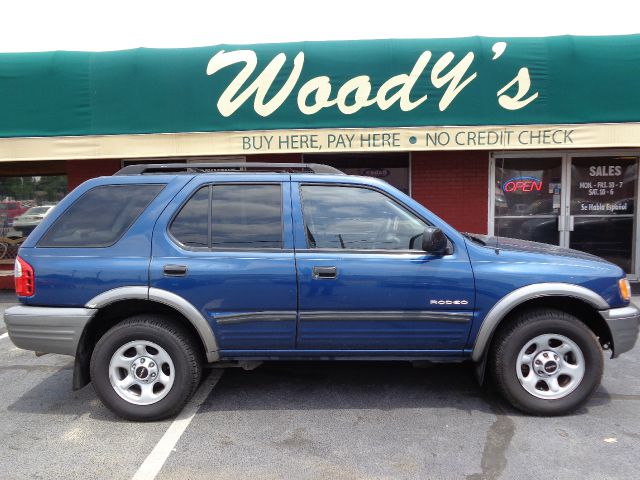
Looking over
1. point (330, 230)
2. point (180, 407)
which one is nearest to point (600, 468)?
point (330, 230)

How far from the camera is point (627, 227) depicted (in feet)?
26.0

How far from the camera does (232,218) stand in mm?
3564

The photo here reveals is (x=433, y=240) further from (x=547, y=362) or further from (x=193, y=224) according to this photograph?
(x=193, y=224)

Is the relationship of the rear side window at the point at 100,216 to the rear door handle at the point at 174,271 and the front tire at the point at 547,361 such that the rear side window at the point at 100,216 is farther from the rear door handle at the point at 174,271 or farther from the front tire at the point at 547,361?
the front tire at the point at 547,361

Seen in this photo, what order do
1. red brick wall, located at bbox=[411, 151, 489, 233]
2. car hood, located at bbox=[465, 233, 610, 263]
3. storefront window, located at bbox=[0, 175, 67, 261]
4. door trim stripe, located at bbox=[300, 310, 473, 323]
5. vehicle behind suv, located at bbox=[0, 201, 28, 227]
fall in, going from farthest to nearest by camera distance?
vehicle behind suv, located at bbox=[0, 201, 28, 227] < storefront window, located at bbox=[0, 175, 67, 261] < red brick wall, located at bbox=[411, 151, 489, 233] < car hood, located at bbox=[465, 233, 610, 263] < door trim stripe, located at bbox=[300, 310, 473, 323]

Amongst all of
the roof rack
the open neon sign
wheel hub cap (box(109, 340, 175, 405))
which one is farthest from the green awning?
wheel hub cap (box(109, 340, 175, 405))

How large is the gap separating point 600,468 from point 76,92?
292 inches

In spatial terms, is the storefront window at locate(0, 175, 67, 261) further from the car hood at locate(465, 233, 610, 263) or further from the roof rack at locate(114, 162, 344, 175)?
the car hood at locate(465, 233, 610, 263)

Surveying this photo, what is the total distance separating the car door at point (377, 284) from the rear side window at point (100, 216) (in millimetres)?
→ 1220

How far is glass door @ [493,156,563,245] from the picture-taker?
7809 millimetres

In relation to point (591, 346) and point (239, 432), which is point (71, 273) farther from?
point (591, 346)

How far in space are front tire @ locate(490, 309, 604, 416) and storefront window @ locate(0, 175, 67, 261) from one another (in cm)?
782

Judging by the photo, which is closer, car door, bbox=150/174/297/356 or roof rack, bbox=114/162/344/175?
car door, bbox=150/174/297/356

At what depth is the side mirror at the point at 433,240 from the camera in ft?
10.8
